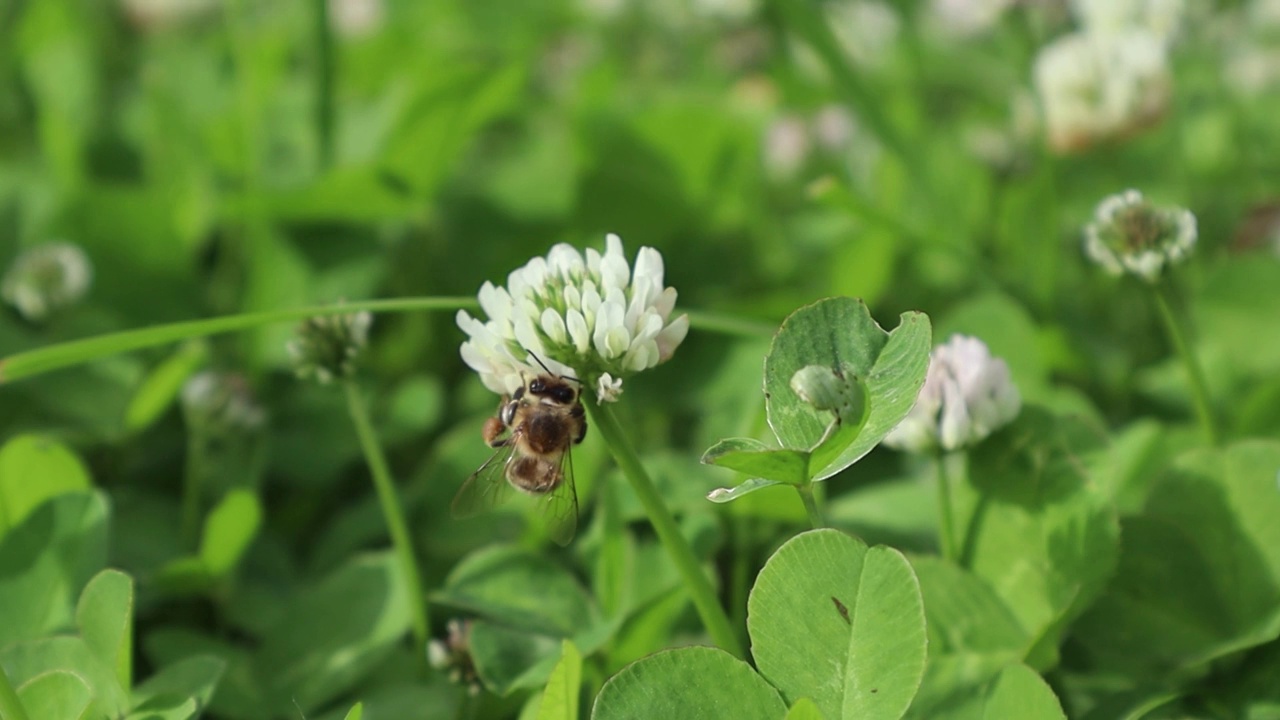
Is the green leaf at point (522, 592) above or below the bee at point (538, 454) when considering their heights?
below

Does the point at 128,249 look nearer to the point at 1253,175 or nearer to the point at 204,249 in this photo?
the point at 204,249

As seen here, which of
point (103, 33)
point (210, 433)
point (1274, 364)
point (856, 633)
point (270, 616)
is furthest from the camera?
point (103, 33)

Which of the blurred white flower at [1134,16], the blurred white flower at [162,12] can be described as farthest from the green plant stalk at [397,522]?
the blurred white flower at [162,12]

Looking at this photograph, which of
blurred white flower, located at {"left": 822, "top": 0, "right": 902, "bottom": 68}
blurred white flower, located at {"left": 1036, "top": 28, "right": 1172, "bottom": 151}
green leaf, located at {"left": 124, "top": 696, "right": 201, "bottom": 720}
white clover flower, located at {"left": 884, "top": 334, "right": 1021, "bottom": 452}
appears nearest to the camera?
green leaf, located at {"left": 124, "top": 696, "right": 201, "bottom": 720}

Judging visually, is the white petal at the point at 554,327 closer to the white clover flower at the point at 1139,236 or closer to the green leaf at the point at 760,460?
the green leaf at the point at 760,460

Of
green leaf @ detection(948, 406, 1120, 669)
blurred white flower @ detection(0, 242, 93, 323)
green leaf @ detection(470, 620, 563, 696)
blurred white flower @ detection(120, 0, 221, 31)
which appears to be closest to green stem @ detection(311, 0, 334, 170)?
blurred white flower @ detection(0, 242, 93, 323)

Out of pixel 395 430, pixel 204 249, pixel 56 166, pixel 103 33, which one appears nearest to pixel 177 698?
pixel 395 430

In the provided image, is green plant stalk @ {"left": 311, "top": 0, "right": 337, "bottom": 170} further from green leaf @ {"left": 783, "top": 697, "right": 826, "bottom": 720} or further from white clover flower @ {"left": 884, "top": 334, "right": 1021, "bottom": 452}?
green leaf @ {"left": 783, "top": 697, "right": 826, "bottom": 720}
